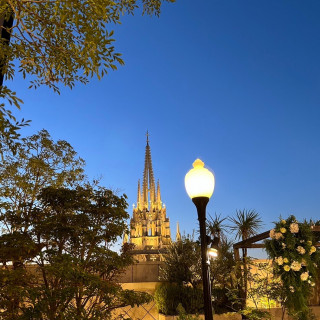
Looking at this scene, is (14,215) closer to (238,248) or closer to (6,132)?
(6,132)

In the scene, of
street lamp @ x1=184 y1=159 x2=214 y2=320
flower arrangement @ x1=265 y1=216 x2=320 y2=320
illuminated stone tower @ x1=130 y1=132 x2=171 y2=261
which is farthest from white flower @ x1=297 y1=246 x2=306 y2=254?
illuminated stone tower @ x1=130 y1=132 x2=171 y2=261

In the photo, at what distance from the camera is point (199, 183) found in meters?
5.25

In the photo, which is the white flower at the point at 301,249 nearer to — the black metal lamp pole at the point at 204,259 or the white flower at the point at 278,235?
the white flower at the point at 278,235

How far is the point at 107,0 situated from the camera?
11.6 ft

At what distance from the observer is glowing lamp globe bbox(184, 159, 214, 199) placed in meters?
5.21

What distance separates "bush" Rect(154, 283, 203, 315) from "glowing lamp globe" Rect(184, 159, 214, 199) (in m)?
9.61

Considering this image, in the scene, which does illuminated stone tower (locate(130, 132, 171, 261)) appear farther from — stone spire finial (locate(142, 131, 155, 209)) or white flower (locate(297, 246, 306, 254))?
white flower (locate(297, 246, 306, 254))

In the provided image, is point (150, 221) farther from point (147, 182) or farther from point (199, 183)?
point (199, 183)

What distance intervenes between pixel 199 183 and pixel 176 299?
993cm

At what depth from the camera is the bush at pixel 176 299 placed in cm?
1340

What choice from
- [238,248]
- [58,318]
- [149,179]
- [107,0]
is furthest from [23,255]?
[149,179]

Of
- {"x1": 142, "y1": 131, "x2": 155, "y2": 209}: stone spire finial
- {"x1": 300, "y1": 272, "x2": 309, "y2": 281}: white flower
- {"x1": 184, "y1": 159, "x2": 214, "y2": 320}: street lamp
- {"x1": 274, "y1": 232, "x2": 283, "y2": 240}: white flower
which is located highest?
{"x1": 142, "y1": 131, "x2": 155, "y2": 209}: stone spire finial

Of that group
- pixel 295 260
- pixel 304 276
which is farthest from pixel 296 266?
pixel 304 276

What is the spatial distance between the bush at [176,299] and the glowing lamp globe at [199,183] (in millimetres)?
9606
